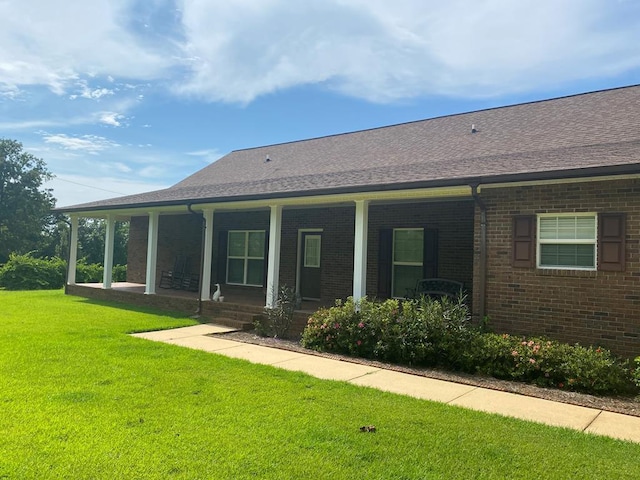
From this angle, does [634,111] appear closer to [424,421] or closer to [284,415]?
[424,421]

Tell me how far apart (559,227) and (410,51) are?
7.27m

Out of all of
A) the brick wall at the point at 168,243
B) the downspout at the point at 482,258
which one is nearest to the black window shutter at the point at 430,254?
the downspout at the point at 482,258

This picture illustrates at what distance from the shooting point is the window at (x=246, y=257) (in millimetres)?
14031

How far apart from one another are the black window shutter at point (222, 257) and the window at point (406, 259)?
6079 mm

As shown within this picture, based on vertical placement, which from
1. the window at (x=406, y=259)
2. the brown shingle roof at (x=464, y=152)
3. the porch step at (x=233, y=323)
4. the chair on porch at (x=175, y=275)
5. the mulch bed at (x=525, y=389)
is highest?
the brown shingle roof at (x=464, y=152)

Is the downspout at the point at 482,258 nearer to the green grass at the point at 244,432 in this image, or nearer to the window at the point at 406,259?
the green grass at the point at 244,432

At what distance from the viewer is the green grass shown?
125 inches

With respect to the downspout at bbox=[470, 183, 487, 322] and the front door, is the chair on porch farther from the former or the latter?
the downspout at bbox=[470, 183, 487, 322]

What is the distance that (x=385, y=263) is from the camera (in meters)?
11.2

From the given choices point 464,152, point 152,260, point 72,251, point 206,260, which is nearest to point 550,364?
point 464,152

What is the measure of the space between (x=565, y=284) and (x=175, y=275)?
480 inches

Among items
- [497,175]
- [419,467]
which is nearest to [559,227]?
[497,175]

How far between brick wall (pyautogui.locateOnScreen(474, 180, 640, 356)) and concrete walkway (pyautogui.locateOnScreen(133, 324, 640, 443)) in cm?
186

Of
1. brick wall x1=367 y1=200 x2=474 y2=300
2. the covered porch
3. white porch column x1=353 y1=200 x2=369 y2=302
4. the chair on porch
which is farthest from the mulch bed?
the chair on porch
